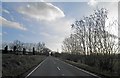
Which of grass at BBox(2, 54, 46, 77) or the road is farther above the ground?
grass at BBox(2, 54, 46, 77)

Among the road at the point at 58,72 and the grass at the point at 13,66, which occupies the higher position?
the grass at the point at 13,66

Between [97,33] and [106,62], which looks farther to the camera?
[97,33]

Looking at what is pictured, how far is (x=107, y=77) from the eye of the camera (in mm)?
16062

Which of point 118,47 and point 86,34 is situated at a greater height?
point 86,34

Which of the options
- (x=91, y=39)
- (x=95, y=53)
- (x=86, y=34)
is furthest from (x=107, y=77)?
(x=86, y=34)

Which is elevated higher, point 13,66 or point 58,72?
point 13,66

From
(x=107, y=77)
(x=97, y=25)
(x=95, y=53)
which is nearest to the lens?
(x=107, y=77)

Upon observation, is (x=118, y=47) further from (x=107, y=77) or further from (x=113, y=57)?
(x=107, y=77)

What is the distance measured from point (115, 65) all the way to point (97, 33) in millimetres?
8556

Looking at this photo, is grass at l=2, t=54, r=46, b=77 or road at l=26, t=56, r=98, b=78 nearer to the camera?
road at l=26, t=56, r=98, b=78

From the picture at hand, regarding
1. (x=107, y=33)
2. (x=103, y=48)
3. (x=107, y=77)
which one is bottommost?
(x=107, y=77)

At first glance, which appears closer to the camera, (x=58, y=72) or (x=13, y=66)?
(x=58, y=72)

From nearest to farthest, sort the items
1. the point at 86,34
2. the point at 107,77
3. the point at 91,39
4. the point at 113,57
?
1. the point at 107,77
2. the point at 113,57
3. the point at 91,39
4. the point at 86,34

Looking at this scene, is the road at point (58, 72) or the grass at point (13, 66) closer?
the road at point (58, 72)
